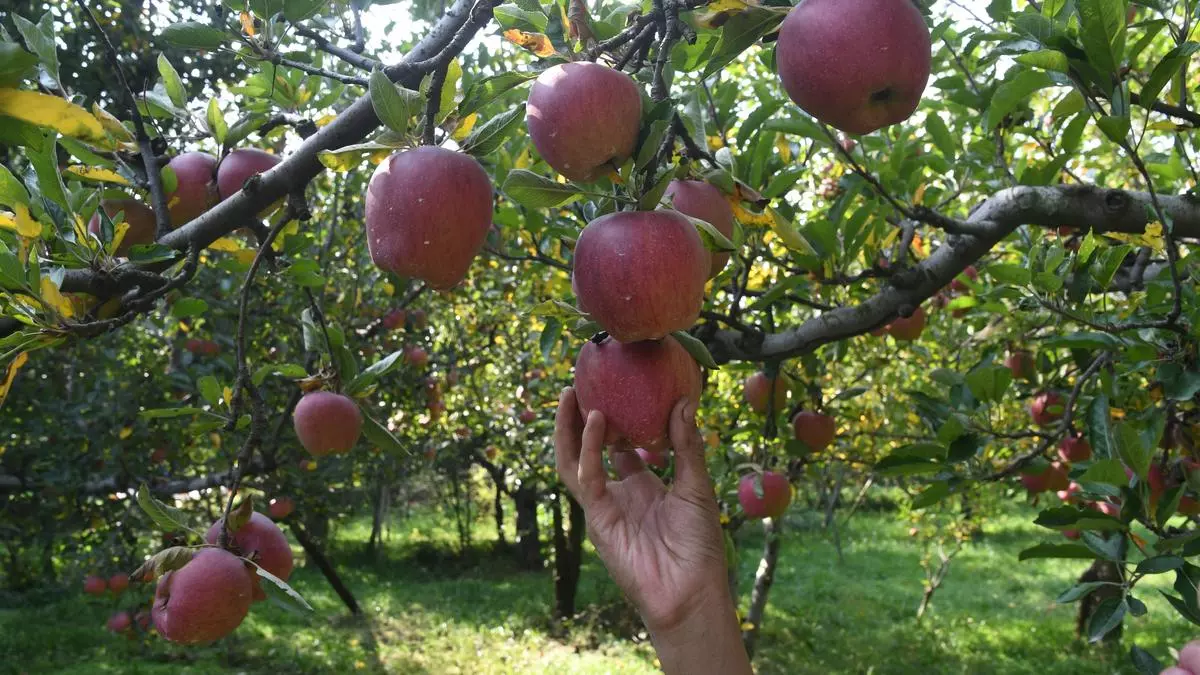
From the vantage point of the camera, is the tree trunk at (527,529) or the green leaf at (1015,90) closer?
the green leaf at (1015,90)

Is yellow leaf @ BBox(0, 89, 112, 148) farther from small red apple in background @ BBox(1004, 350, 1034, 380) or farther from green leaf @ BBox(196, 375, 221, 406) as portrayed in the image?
small red apple in background @ BBox(1004, 350, 1034, 380)

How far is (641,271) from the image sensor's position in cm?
90

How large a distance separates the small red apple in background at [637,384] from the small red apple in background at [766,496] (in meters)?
1.76

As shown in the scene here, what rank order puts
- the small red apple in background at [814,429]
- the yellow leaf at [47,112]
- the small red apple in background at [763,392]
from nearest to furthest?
1. the yellow leaf at [47,112]
2. the small red apple in background at [763,392]
3. the small red apple in background at [814,429]

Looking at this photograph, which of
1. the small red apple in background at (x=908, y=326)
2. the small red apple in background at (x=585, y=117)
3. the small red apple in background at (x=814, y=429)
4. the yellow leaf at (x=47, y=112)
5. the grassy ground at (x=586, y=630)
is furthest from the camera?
the grassy ground at (x=586, y=630)

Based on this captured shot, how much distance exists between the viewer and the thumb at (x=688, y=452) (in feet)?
3.58

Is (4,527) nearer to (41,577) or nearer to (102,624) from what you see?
(102,624)

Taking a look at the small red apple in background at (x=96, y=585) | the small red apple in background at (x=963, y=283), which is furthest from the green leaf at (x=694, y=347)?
the small red apple in background at (x=96, y=585)

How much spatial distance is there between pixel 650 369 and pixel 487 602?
8733mm

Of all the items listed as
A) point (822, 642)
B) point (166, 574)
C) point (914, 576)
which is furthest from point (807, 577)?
point (166, 574)

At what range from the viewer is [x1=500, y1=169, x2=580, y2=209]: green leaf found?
0.96 m

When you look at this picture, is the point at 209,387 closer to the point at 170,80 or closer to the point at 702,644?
the point at 170,80

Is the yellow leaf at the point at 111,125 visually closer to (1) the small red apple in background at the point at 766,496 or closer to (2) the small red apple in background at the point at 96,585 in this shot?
(1) the small red apple in background at the point at 766,496

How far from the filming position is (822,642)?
7.43m
